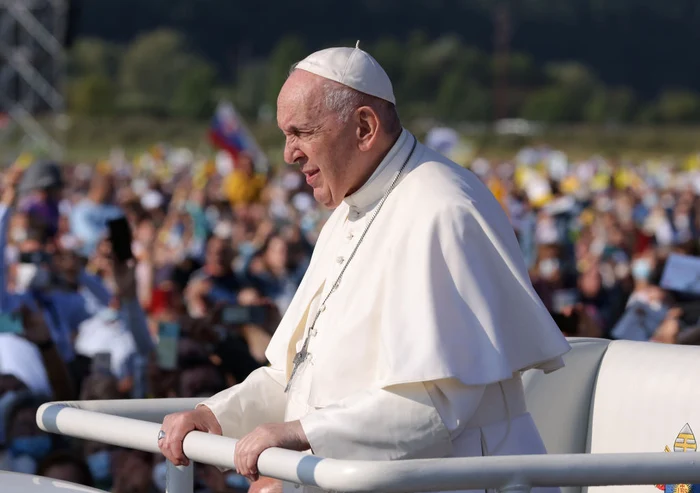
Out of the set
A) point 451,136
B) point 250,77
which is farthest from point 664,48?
point 451,136

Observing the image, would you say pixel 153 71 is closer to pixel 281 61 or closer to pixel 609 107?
pixel 281 61

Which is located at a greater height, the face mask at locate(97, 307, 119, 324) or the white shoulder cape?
the face mask at locate(97, 307, 119, 324)

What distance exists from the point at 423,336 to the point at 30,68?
33475mm

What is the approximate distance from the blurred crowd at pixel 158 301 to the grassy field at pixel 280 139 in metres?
50.4

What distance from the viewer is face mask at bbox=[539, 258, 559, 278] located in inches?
408

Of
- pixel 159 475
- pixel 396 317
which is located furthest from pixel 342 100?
pixel 159 475

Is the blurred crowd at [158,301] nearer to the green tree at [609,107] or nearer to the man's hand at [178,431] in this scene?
the man's hand at [178,431]

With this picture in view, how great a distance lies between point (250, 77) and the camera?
312 ft

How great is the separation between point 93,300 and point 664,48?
11250 cm

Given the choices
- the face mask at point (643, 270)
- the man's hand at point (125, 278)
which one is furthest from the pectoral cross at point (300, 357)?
the face mask at point (643, 270)

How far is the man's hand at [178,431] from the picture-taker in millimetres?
2611

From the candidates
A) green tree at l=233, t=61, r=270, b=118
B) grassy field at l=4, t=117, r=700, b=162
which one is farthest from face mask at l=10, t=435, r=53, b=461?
green tree at l=233, t=61, r=270, b=118

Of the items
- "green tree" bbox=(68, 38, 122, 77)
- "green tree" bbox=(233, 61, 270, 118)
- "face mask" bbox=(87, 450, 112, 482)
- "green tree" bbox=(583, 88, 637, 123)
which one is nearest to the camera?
"face mask" bbox=(87, 450, 112, 482)

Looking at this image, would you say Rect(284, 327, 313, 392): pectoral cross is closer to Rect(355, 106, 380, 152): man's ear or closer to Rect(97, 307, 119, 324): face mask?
Rect(355, 106, 380, 152): man's ear
